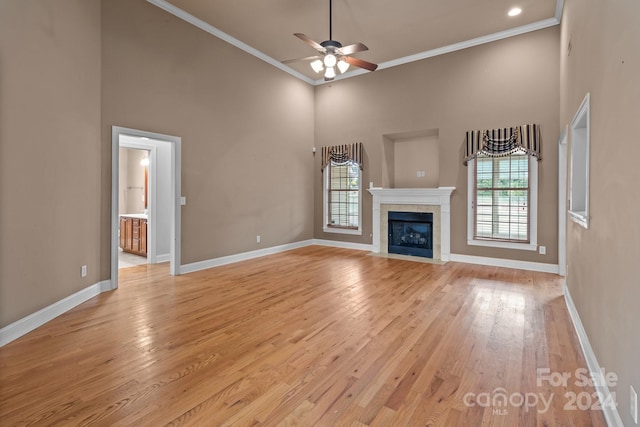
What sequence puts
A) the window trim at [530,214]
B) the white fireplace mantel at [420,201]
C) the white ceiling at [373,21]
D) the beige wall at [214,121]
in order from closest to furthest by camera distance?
1. the beige wall at [214,121]
2. the white ceiling at [373,21]
3. the window trim at [530,214]
4. the white fireplace mantel at [420,201]

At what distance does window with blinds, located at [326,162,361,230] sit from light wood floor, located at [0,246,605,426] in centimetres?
352

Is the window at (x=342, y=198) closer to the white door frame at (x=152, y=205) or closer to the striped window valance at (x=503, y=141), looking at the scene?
the striped window valance at (x=503, y=141)

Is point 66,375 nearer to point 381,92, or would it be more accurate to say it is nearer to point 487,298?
point 487,298

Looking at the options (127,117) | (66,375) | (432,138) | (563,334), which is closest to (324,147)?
(432,138)

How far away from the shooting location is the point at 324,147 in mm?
8055

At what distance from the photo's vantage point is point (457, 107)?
6.22 m

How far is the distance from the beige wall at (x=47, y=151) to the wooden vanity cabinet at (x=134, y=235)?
2513 mm

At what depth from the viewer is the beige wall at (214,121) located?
14.4ft

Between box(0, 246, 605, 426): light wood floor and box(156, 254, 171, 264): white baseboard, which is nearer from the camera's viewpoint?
box(0, 246, 605, 426): light wood floor

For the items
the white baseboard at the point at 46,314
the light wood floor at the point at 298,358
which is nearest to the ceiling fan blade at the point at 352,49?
the light wood floor at the point at 298,358

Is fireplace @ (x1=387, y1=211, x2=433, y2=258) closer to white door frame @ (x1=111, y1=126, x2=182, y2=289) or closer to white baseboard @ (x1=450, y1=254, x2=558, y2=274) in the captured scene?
white baseboard @ (x1=450, y1=254, x2=558, y2=274)

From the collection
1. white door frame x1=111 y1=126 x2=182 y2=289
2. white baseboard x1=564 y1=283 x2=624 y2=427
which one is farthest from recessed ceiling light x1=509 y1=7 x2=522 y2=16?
white door frame x1=111 y1=126 x2=182 y2=289

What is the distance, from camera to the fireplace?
21.7 ft

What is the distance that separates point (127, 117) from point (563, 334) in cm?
570
